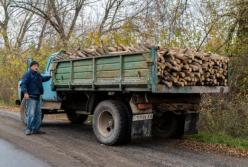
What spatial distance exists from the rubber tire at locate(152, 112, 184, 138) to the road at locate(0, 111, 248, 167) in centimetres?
32

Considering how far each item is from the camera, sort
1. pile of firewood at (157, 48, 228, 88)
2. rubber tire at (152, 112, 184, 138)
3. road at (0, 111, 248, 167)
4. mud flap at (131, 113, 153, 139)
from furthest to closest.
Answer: rubber tire at (152, 112, 184, 138) → mud flap at (131, 113, 153, 139) → pile of firewood at (157, 48, 228, 88) → road at (0, 111, 248, 167)

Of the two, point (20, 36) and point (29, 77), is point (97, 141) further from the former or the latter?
point (20, 36)

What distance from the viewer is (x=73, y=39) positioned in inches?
719

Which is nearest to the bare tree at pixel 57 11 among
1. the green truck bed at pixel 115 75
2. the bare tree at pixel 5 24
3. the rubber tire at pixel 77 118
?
the bare tree at pixel 5 24

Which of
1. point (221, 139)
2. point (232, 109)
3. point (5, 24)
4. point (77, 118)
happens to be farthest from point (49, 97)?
point (5, 24)

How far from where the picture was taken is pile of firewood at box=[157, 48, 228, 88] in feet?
24.6

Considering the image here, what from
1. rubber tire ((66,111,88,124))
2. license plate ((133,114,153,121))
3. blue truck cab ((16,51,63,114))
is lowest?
rubber tire ((66,111,88,124))

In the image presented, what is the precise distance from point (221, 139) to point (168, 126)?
1252 mm

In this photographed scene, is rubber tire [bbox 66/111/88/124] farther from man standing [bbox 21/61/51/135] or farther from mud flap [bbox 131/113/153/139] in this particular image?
mud flap [bbox 131/113/153/139]

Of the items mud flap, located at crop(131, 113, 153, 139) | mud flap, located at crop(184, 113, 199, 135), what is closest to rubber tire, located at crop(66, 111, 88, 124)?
mud flap, located at crop(184, 113, 199, 135)

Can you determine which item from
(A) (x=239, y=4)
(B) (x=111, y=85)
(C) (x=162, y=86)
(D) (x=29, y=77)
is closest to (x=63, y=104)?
(D) (x=29, y=77)

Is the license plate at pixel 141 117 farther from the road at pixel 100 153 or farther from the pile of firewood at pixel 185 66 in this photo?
the pile of firewood at pixel 185 66

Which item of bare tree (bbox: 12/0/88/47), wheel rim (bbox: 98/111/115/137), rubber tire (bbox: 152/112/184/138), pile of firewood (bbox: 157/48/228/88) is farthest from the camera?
bare tree (bbox: 12/0/88/47)

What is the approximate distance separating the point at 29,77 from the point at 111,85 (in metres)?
2.52
